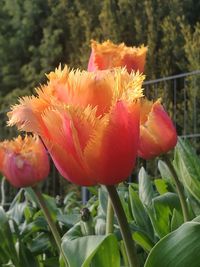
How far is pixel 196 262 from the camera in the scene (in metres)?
0.65

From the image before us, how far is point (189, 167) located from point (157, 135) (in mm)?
122

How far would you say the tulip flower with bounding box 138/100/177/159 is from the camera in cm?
85

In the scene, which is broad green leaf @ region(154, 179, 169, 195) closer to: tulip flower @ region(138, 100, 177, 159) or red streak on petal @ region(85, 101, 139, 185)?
tulip flower @ region(138, 100, 177, 159)

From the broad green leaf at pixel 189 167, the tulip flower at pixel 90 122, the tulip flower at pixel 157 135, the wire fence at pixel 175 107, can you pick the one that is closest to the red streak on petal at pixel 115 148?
the tulip flower at pixel 90 122

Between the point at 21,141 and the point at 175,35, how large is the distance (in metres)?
5.21

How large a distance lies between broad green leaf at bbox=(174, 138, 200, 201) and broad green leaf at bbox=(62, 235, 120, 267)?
0.25 meters

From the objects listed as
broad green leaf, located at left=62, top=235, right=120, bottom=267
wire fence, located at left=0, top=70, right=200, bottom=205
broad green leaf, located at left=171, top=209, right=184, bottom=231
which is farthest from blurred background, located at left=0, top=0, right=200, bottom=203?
broad green leaf, located at left=62, top=235, right=120, bottom=267

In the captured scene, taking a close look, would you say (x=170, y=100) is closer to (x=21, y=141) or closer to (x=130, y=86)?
(x=21, y=141)

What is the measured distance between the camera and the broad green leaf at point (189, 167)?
956mm

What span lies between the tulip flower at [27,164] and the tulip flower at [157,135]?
21 centimetres

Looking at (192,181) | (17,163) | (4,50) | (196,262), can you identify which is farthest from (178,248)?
(4,50)

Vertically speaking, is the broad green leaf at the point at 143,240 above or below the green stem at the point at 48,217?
below

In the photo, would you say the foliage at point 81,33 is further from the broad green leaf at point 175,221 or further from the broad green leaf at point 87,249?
the broad green leaf at point 87,249

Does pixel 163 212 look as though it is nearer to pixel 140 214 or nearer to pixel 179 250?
pixel 140 214
